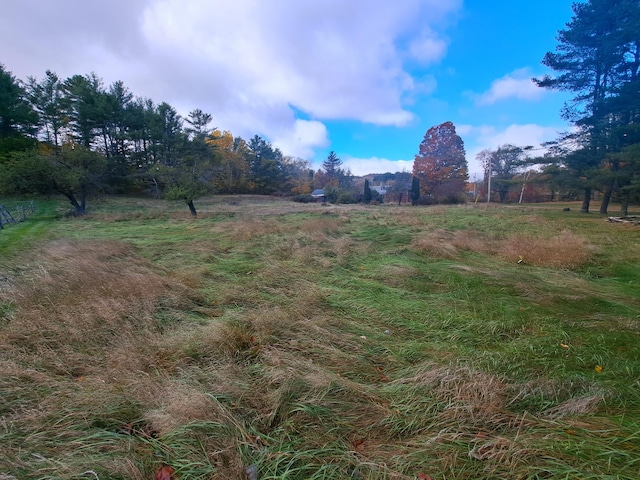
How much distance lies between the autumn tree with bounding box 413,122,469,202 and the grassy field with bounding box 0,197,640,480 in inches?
1637

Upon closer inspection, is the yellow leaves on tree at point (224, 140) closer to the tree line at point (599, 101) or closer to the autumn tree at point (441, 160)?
the autumn tree at point (441, 160)

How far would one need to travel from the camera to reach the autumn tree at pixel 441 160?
140 feet

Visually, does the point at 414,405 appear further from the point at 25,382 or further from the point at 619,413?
the point at 25,382

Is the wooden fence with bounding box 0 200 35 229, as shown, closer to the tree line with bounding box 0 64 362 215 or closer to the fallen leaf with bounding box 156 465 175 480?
the tree line with bounding box 0 64 362 215

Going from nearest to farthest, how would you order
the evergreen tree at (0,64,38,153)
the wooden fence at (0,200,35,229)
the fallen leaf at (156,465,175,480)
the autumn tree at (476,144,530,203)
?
the fallen leaf at (156,465,175,480)
the wooden fence at (0,200,35,229)
the evergreen tree at (0,64,38,153)
the autumn tree at (476,144,530,203)

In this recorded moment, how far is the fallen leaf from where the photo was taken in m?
1.56

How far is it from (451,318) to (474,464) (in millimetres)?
2171

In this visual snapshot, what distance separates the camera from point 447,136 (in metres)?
43.8

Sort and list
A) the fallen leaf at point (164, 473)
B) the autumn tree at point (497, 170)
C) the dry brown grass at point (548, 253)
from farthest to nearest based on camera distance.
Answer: the autumn tree at point (497, 170)
the dry brown grass at point (548, 253)
the fallen leaf at point (164, 473)

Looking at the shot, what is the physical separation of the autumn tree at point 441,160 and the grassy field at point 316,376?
41576 mm

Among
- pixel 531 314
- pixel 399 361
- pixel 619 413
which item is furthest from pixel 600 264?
pixel 399 361

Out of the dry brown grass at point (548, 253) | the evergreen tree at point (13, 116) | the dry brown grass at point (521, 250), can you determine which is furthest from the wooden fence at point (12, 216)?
the dry brown grass at point (548, 253)

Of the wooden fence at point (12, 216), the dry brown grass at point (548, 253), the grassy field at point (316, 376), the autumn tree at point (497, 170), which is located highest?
the autumn tree at point (497, 170)

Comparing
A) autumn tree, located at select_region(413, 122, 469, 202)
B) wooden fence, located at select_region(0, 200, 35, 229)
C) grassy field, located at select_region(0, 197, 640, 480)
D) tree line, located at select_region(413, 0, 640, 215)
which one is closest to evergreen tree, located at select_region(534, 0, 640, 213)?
tree line, located at select_region(413, 0, 640, 215)
